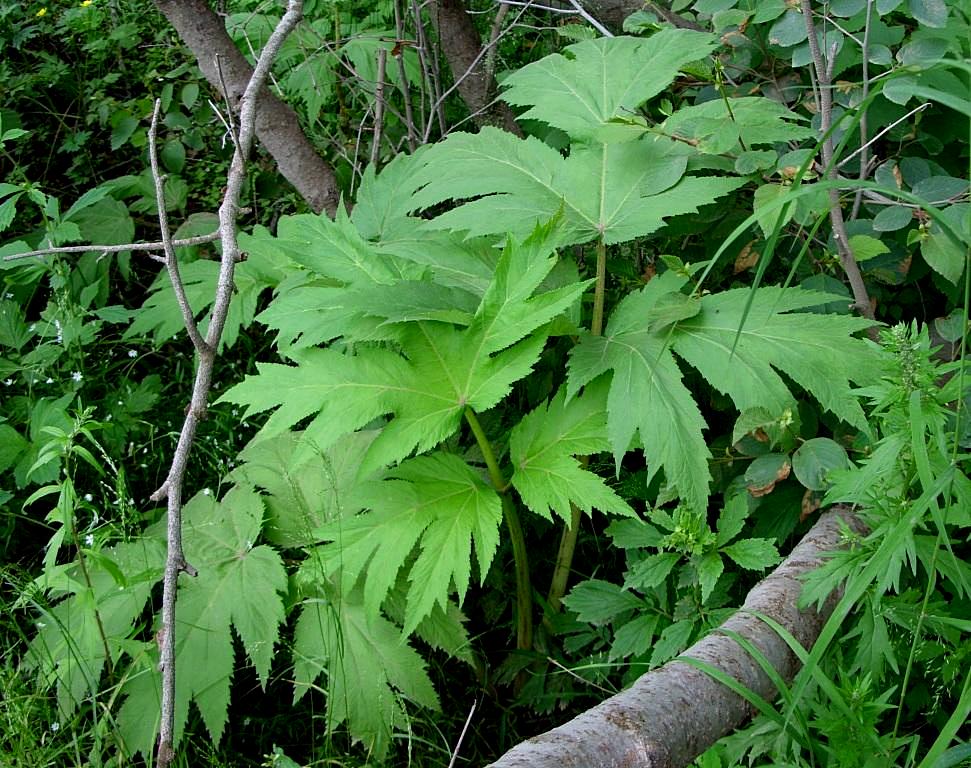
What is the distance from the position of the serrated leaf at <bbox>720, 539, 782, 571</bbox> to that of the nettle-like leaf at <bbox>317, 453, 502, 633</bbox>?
464 millimetres

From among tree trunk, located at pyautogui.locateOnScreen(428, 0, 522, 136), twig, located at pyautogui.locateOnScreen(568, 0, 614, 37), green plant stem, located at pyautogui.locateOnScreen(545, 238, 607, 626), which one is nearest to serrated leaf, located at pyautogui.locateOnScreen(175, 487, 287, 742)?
green plant stem, located at pyautogui.locateOnScreen(545, 238, 607, 626)

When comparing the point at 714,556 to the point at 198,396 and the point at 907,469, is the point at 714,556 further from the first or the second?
the point at 198,396

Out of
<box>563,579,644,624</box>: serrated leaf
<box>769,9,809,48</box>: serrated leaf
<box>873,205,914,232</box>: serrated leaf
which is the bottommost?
<box>563,579,644,624</box>: serrated leaf

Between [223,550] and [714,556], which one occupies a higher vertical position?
[223,550]

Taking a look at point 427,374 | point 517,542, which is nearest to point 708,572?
point 517,542

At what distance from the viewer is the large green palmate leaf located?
196 cm

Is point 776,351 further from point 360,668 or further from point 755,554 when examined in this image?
point 360,668

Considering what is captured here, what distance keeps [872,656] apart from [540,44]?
9.15 feet

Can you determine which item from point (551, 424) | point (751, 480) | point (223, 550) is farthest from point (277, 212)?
point (751, 480)

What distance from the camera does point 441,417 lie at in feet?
6.01

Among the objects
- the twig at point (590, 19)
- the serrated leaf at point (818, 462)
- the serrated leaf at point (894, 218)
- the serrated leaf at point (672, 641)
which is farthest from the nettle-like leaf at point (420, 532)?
the twig at point (590, 19)

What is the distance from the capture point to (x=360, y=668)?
191 cm

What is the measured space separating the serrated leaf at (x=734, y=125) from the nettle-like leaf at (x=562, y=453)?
1.82ft

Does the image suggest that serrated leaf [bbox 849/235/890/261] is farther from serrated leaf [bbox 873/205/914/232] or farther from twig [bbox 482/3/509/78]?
twig [bbox 482/3/509/78]
